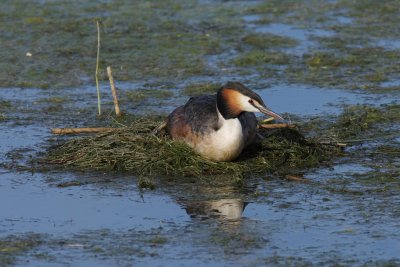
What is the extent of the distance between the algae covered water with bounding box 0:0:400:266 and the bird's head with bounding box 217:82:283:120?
0.56 metres

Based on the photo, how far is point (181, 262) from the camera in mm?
7539

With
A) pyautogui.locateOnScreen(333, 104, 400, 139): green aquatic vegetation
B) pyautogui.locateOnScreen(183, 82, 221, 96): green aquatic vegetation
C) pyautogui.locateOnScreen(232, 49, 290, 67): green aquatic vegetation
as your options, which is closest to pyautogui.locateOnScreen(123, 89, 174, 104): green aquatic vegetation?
pyautogui.locateOnScreen(183, 82, 221, 96): green aquatic vegetation

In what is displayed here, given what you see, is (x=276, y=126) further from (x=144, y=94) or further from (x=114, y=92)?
(x=144, y=94)

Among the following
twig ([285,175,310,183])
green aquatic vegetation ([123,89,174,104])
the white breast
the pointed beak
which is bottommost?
green aquatic vegetation ([123,89,174,104])

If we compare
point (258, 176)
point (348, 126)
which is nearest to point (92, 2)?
point (348, 126)

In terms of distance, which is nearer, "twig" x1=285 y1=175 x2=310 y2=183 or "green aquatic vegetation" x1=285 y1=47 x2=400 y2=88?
"twig" x1=285 y1=175 x2=310 y2=183

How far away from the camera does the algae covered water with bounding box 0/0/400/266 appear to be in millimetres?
7918

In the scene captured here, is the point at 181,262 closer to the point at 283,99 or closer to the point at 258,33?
the point at 283,99

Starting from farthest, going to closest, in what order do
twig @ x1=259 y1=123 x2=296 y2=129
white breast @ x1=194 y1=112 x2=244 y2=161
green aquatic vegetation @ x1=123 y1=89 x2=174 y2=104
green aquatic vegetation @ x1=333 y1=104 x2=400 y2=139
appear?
green aquatic vegetation @ x1=123 y1=89 x2=174 y2=104 < green aquatic vegetation @ x1=333 y1=104 x2=400 y2=139 < twig @ x1=259 y1=123 x2=296 y2=129 < white breast @ x1=194 y1=112 x2=244 y2=161

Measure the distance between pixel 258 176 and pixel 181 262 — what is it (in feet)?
7.77

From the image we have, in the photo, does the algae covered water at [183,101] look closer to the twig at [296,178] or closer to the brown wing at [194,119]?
the twig at [296,178]

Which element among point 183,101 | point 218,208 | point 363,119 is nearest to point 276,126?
point 363,119

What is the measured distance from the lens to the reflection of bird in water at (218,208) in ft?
28.3

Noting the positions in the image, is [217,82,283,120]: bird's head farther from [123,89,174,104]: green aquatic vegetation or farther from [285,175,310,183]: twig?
[123,89,174,104]: green aquatic vegetation
